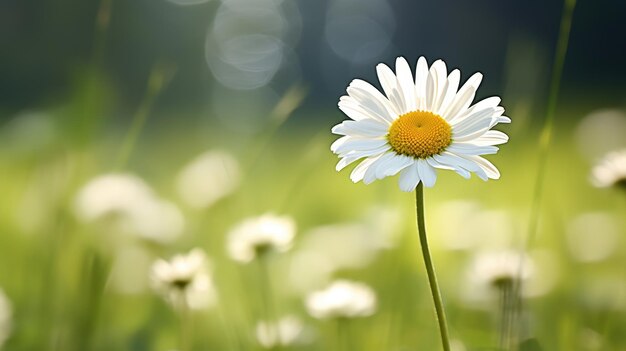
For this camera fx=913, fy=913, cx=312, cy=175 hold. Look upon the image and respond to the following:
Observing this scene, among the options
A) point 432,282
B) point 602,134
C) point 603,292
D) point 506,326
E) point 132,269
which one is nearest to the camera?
point 432,282

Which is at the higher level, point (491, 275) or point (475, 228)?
point (475, 228)

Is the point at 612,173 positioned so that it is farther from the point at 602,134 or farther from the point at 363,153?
the point at 602,134

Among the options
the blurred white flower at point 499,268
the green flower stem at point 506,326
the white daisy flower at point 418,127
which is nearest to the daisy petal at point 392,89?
the white daisy flower at point 418,127

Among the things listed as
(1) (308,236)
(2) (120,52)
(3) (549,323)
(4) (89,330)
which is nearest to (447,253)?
(1) (308,236)

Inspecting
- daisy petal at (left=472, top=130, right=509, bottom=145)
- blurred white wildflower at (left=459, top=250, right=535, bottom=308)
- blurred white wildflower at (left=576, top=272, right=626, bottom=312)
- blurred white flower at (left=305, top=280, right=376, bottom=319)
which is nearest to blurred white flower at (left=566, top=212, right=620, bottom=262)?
blurred white wildflower at (left=576, top=272, right=626, bottom=312)

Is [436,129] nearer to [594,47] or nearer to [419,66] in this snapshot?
[419,66]

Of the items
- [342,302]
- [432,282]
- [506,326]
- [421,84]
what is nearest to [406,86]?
[421,84]

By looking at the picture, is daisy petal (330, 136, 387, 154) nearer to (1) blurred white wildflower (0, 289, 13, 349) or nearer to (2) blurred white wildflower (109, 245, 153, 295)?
(1) blurred white wildflower (0, 289, 13, 349)
